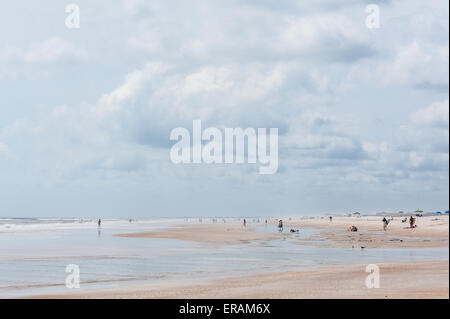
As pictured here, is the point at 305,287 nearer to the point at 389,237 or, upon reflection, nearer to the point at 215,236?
the point at 389,237

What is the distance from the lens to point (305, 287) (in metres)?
20.0

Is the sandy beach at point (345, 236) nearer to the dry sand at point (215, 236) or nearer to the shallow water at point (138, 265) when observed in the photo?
the dry sand at point (215, 236)

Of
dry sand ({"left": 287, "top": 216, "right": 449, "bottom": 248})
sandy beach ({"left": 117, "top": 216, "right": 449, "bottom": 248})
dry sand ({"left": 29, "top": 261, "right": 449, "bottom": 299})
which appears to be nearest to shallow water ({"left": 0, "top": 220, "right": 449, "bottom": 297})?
dry sand ({"left": 29, "top": 261, "right": 449, "bottom": 299})

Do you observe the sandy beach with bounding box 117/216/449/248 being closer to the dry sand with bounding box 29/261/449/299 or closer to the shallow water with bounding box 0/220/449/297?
the shallow water with bounding box 0/220/449/297

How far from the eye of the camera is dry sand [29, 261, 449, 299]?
1809cm

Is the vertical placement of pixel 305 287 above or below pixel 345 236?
below

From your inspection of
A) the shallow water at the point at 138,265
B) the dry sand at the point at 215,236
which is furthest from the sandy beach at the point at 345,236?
the shallow water at the point at 138,265

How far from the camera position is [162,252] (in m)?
40.1

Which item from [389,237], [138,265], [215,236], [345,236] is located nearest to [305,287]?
[138,265]

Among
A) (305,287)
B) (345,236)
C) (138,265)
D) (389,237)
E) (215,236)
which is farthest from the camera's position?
(215,236)

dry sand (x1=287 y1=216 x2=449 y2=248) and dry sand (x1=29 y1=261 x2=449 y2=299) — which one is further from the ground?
dry sand (x1=287 y1=216 x2=449 y2=248)
